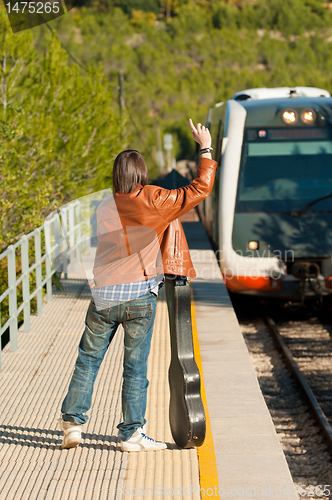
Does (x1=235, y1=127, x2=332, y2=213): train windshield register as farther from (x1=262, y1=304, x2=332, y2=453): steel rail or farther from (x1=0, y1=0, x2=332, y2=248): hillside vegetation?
(x1=0, y1=0, x2=332, y2=248): hillside vegetation

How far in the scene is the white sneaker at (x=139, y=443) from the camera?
3.64 metres

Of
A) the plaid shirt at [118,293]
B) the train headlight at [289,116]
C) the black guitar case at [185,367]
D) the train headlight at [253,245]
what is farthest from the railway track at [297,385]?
the train headlight at [289,116]

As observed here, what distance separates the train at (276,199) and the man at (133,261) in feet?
16.7

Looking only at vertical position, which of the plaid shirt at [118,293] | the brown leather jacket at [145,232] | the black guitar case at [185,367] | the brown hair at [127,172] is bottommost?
the black guitar case at [185,367]

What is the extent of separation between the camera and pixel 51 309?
7578mm

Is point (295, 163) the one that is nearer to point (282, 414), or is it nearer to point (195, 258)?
point (195, 258)

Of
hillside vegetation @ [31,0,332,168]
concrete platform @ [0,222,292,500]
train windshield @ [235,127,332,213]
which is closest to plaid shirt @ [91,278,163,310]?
concrete platform @ [0,222,292,500]

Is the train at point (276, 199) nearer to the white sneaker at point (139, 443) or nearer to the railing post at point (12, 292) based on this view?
the railing post at point (12, 292)

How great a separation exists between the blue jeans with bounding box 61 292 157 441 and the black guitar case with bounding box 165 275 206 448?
0.47 ft

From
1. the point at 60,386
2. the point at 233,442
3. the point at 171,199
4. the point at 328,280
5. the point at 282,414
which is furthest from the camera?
the point at 328,280

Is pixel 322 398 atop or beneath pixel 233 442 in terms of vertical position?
beneath

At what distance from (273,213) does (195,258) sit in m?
3.17

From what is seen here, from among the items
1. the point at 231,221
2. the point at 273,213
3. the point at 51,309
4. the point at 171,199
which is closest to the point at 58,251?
the point at 51,309

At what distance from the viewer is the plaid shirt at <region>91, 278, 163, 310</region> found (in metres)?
3.35
